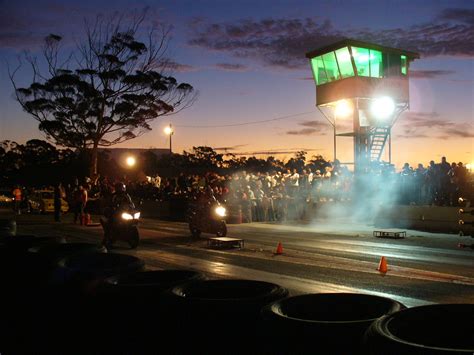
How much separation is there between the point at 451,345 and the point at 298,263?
9532 millimetres

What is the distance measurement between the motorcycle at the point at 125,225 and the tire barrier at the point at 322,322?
12.4 m

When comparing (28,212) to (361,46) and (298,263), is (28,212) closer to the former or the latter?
(361,46)

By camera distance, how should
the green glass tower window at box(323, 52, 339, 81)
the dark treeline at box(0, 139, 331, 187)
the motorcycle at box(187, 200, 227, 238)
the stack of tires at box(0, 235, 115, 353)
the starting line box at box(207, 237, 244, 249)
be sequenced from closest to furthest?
the stack of tires at box(0, 235, 115, 353) < the starting line box at box(207, 237, 244, 249) < the motorcycle at box(187, 200, 227, 238) < the green glass tower window at box(323, 52, 339, 81) < the dark treeline at box(0, 139, 331, 187)

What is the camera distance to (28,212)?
38.8 m

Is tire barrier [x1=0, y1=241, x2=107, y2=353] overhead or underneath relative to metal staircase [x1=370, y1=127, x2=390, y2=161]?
underneath

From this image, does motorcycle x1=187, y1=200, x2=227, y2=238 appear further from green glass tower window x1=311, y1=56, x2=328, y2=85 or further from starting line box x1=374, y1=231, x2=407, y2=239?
green glass tower window x1=311, y1=56, x2=328, y2=85

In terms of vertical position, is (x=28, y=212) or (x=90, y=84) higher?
(x=90, y=84)

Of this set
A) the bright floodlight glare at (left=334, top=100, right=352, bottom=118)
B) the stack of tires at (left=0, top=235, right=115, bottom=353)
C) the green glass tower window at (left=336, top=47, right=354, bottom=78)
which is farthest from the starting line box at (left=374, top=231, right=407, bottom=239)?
the bright floodlight glare at (left=334, top=100, right=352, bottom=118)

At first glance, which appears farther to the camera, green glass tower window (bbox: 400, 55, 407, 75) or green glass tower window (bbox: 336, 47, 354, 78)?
green glass tower window (bbox: 400, 55, 407, 75)

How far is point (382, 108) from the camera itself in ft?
113

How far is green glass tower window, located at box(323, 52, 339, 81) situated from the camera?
3372 centimetres

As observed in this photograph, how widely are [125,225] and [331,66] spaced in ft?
72.2

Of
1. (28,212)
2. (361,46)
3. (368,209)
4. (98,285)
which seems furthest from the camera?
(28,212)

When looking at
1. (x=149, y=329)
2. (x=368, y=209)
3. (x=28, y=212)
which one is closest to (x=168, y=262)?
(x=149, y=329)
